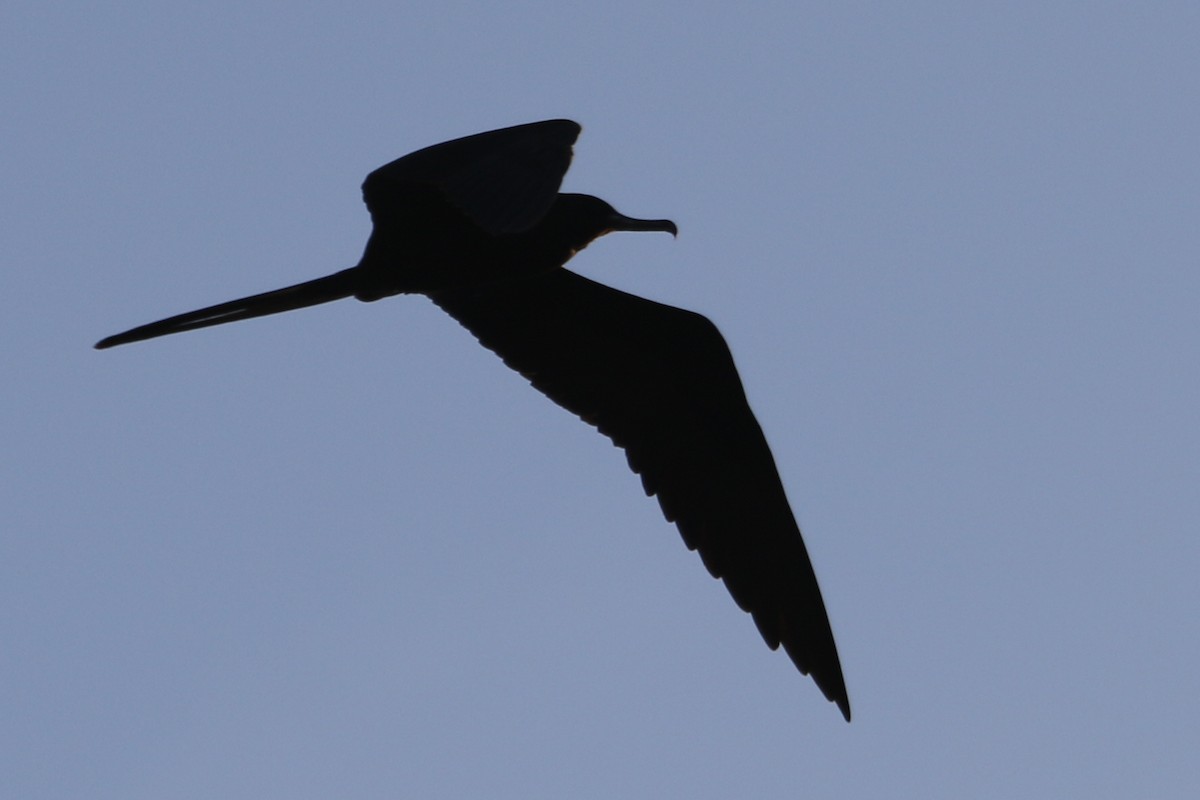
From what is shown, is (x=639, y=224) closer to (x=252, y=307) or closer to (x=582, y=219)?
(x=582, y=219)

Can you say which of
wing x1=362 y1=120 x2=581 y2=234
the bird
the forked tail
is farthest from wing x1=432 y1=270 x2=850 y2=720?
wing x1=362 y1=120 x2=581 y2=234

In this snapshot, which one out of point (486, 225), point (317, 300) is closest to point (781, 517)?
point (317, 300)

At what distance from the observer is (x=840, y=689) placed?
7.21 m

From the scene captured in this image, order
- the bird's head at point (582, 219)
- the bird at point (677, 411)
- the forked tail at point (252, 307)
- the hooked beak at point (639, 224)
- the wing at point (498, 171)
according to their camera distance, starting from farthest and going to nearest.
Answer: the bird at point (677, 411) → the hooked beak at point (639, 224) → the bird's head at point (582, 219) → the forked tail at point (252, 307) → the wing at point (498, 171)

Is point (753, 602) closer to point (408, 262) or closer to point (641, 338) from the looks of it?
point (641, 338)

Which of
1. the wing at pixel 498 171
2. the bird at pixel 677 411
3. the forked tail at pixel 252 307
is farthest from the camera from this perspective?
the bird at pixel 677 411

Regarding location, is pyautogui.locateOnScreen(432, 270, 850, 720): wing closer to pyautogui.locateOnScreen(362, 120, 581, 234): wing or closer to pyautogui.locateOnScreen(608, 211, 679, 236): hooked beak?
pyautogui.locateOnScreen(608, 211, 679, 236): hooked beak

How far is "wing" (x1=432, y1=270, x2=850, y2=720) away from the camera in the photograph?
7242 millimetres

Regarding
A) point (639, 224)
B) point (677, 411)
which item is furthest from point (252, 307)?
point (677, 411)

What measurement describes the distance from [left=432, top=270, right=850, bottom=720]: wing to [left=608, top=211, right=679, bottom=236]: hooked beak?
0.35 meters

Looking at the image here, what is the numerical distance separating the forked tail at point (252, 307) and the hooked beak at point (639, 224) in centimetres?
108

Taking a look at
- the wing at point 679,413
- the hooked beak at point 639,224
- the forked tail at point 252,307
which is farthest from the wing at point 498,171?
the wing at point 679,413

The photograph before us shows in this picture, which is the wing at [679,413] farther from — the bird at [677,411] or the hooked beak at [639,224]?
the hooked beak at [639,224]

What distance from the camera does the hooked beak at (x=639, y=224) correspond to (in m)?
6.87
